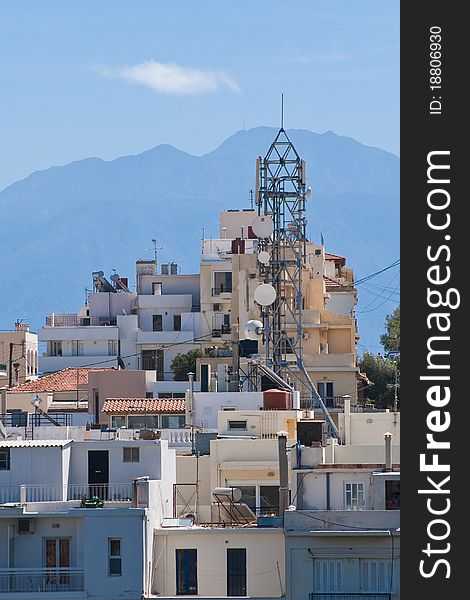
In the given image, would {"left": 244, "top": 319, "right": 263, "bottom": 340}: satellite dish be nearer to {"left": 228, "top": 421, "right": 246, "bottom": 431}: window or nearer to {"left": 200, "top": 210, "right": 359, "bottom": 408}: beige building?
{"left": 200, "top": 210, "right": 359, "bottom": 408}: beige building

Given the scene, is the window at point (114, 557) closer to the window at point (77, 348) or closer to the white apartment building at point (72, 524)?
the white apartment building at point (72, 524)

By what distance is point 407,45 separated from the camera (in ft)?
96.3

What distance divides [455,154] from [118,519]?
18.3 meters

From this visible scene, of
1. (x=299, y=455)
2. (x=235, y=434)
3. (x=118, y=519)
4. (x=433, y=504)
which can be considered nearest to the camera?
(x=433, y=504)

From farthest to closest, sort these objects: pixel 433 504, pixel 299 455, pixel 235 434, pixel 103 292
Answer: pixel 103 292 → pixel 235 434 → pixel 299 455 → pixel 433 504

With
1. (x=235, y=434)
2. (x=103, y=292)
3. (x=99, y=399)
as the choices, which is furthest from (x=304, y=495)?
(x=103, y=292)

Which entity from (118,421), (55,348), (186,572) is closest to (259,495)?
(186,572)

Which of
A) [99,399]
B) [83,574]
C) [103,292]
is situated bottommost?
[83,574]

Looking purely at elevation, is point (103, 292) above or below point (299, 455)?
above

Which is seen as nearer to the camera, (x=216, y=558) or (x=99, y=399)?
(x=216, y=558)

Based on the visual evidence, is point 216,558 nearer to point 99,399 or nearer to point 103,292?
point 99,399

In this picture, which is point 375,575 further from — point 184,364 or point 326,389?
point 184,364

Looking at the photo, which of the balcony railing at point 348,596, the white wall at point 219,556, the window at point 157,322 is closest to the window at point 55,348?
the window at point 157,322

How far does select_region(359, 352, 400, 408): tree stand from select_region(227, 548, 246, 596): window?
3970cm
